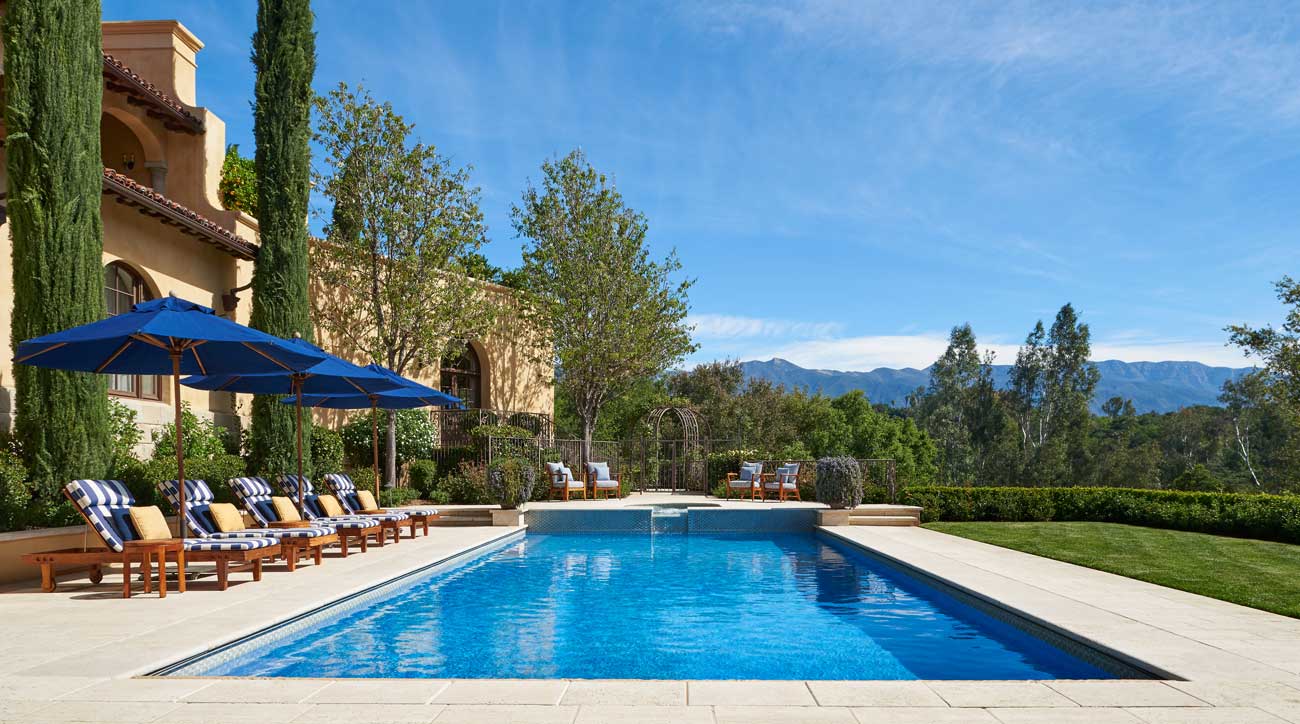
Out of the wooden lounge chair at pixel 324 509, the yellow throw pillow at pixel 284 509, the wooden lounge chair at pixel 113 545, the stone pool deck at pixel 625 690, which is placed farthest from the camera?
the wooden lounge chair at pixel 324 509

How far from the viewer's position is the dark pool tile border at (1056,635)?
5.16 meters

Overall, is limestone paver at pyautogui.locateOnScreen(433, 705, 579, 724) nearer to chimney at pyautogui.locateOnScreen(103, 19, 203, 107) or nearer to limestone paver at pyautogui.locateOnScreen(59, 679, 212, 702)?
limestone paver at pyautogui.locateOnScreen(59, 679, 212, 702)

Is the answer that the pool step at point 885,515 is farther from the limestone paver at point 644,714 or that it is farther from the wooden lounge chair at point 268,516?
the limestone paver at point 644,714

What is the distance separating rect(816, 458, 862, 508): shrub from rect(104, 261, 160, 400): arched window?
11.7m

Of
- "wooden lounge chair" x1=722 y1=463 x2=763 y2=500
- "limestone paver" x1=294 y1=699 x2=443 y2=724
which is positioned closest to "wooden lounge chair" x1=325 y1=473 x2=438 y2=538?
"wooden lounge chair" x1=722 y1=463 x2=763 y2=500

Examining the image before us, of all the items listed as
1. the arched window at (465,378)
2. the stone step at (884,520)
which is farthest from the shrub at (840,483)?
the arched window at (465,378)

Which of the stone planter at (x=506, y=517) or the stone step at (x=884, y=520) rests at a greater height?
the stone planter at (x=506, y=517)

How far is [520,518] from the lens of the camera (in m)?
15.4

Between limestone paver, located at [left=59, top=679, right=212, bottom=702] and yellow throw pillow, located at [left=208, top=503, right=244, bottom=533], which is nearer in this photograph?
limestone paver, located at [left=59, top=679, right=212, bottom=702]

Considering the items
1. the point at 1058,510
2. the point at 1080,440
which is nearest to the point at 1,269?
the point at 1058,510

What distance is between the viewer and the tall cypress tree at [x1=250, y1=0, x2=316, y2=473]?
1482cm

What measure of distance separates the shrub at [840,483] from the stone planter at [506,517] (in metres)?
5.72

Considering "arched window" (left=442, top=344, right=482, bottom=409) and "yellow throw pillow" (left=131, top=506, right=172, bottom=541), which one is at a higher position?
"arched window" (left=442, top=344, right=482, bottom=409)

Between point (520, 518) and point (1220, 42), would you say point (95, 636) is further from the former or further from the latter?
point (1220, 42)
